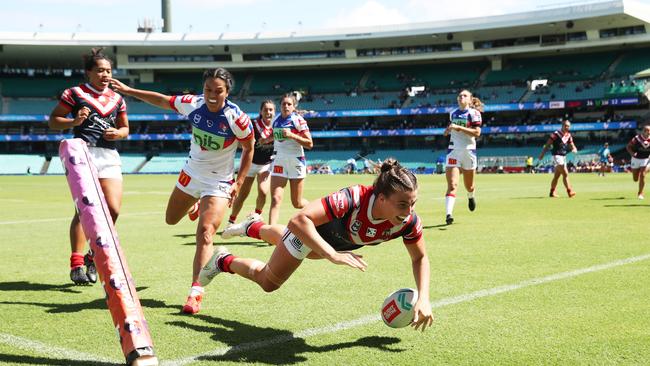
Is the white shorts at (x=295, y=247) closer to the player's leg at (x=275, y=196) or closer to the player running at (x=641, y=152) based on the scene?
the player's leg at (x=275, y=196)

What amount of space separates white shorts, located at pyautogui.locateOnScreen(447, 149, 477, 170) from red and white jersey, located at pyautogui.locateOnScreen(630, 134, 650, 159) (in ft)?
25.0

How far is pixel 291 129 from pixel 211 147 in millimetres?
4311

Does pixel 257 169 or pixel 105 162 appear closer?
pixel 105 162

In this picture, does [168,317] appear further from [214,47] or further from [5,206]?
[214,47]

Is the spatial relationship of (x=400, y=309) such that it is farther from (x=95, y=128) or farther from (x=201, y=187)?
(x=95, y=128)

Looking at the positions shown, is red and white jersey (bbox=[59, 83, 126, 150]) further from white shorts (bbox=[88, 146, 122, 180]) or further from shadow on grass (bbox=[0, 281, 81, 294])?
shadow on grass (bbox=[0, 281, 81, 294])

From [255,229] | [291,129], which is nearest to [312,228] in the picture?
[255,229]

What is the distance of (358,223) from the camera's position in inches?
170

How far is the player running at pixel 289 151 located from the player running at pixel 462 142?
318 centimetres

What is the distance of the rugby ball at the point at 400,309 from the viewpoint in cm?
420

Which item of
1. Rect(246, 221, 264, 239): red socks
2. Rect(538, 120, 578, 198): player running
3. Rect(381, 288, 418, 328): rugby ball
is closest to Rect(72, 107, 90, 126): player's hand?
Rect(246, 221, 264, 239): red socks

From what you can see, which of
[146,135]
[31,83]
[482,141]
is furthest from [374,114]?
[31,83]

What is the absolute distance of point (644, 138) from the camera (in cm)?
1727

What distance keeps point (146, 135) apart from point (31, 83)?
17161 mm
